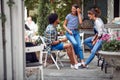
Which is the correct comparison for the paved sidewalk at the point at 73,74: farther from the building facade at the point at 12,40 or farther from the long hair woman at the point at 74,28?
the building facade at the point at 12,40

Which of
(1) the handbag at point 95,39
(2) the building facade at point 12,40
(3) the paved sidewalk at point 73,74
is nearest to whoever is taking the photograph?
(2) the building facade at point 12,40

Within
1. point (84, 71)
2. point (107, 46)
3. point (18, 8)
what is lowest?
point (84, 71)

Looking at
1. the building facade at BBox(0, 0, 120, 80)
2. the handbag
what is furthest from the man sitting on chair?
the building facade at BBox(0, 0, 120, 80)

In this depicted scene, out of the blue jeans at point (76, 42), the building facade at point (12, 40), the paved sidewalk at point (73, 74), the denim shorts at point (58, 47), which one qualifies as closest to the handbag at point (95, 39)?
the blue jeans at point (76, 42)

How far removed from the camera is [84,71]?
9586 millimetres

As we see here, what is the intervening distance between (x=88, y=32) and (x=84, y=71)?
567cm

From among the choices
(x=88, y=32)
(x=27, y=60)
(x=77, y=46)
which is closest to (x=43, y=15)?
(x=77, y=46)

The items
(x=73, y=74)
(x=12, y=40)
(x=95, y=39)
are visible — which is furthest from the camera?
(x=95, y=39)

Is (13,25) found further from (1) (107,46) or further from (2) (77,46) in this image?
(2) (77,46)

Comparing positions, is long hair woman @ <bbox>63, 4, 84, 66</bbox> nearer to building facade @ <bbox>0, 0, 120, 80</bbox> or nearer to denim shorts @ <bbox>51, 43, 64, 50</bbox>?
denim shorts @ <bbox>51, 43, 64, 50</bbox>

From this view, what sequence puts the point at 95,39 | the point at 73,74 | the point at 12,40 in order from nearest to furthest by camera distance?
the point at 12,40
the point at 73,74
the point at 95,39

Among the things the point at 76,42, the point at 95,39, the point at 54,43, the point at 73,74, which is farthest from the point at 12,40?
the point at 95,39

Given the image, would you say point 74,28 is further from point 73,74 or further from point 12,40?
point 12,40

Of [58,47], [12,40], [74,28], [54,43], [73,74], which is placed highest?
[74,28]
